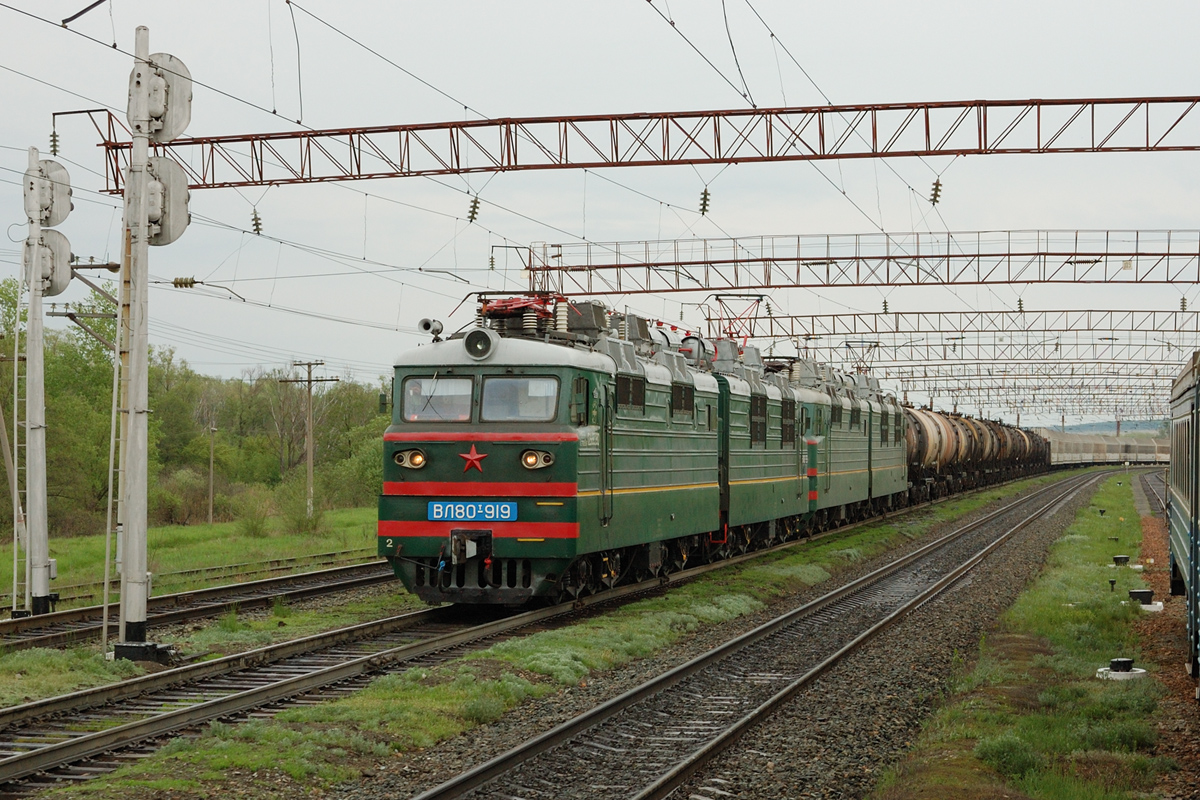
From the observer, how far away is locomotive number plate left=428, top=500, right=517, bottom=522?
15281 millimetres

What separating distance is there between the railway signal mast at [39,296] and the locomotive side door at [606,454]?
704 cm

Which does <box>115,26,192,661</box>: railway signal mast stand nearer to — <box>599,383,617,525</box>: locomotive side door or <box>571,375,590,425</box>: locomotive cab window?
<box>571,375,590,425</box>: locomotive cab window

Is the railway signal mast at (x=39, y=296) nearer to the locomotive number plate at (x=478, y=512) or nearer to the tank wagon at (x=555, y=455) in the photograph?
the tank wagon at (x=555, y=455)

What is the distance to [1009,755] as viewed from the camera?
9.00 meters

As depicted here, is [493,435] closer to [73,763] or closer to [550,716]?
[550,716]

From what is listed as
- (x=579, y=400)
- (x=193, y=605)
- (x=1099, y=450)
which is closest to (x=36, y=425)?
(x=193, y=605)

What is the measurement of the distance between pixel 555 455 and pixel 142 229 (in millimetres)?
5361

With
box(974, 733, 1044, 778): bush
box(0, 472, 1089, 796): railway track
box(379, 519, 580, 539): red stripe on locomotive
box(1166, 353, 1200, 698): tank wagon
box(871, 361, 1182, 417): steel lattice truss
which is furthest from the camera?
box(871, 361, 1182, 417): steel lattice truss

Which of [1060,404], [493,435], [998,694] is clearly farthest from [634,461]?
[1060,404]

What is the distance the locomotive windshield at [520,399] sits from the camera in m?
15.5

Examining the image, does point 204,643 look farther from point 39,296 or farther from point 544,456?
point 39,296

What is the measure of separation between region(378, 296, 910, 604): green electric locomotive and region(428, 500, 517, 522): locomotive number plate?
0.6 inches

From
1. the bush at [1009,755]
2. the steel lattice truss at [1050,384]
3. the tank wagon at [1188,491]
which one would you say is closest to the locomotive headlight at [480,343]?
the tank wagon at [1188,491]

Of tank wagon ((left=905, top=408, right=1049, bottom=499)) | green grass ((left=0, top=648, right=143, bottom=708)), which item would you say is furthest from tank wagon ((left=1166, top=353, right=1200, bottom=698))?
tank wagon ((left=905, top=408, right=1049, bottom=499))
